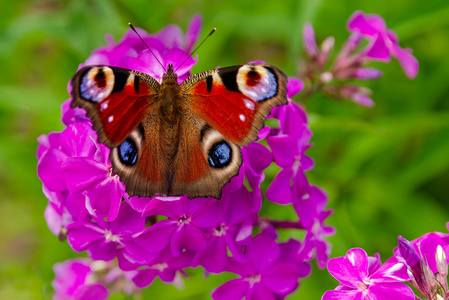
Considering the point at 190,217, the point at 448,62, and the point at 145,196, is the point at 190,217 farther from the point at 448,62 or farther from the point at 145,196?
the point at 448,62

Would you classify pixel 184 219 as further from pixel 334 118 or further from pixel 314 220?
pixel 334 118

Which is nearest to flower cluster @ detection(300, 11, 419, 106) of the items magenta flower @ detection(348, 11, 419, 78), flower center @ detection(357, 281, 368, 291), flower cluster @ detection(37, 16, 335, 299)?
magenta flower @ detection(348, 11, 419, 78)

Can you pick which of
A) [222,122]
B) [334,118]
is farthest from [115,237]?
[334,118]

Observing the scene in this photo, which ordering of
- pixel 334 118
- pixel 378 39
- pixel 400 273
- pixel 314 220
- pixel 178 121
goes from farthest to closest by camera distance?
pixel 334 118 < pixel 378 39 < pixel 314 220 < pixel 178 121 < pixel 400 273

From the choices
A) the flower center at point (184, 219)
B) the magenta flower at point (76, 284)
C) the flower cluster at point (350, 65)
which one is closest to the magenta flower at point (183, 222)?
the flower center at point (184, 219)

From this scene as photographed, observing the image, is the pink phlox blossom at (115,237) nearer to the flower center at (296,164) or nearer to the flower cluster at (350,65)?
the flower center at (296,164)

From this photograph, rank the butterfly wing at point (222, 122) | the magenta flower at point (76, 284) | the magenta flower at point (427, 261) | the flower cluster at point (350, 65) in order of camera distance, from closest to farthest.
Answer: the magenta flower at point (427, 261) < the butterfly wing at point (222, 122) < the magenta flower at point (76, 284) < the flower cluster at point (350, 65)

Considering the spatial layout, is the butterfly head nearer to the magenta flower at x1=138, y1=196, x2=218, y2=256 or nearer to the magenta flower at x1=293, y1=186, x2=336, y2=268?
the magenta flower at x1=138, y1=196, x2=218, y2=256
